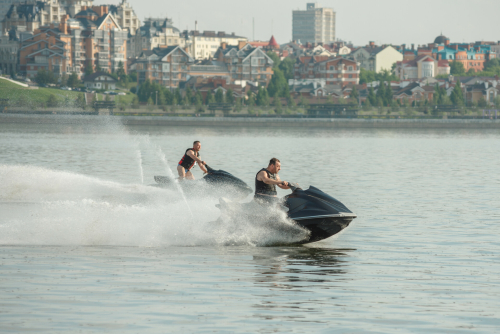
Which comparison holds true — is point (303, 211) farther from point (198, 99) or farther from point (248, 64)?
point (248, 64)

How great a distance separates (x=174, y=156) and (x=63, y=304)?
47.2 metres

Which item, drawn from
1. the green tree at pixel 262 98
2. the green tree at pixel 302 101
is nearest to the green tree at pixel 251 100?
the green tree at pixel 262 98

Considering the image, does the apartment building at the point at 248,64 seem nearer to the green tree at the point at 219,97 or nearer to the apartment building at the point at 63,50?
the apartment building at the point at 63,50

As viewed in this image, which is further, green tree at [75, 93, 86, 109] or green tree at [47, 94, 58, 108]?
green tree at [75, 93, 86, 109]

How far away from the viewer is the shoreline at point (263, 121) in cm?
13162

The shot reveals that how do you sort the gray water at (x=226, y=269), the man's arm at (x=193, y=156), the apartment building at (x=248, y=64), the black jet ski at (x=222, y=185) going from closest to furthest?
the gray water at (x=226, y=269)
the black jet ski at (x=222, y=185)
the man's arm at (x=193, y=156)
the apartment building at (x=248, y=64)

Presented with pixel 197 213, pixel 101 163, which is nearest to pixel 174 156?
pixel 101 163

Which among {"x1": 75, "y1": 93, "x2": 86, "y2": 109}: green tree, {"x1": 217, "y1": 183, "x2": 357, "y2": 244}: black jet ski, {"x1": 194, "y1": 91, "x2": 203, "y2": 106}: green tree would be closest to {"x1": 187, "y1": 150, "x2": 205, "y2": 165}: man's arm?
{"x1": 217, "y1": 183, "x2": 357, "y2": 244}: black jet ski

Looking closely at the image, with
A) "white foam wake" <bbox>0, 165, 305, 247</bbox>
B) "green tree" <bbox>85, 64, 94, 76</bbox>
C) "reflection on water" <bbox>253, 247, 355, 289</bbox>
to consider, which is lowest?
"reflection on water" <bbox>253, 247, 355, 289</bbox>

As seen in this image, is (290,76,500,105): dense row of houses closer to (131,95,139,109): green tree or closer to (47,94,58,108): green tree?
(131,95,139,109): green tree

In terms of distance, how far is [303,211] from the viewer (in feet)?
56.7

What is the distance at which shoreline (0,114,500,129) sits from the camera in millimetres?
131625

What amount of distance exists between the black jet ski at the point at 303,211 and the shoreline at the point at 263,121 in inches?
4417

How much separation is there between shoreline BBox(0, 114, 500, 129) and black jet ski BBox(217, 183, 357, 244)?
112 m
